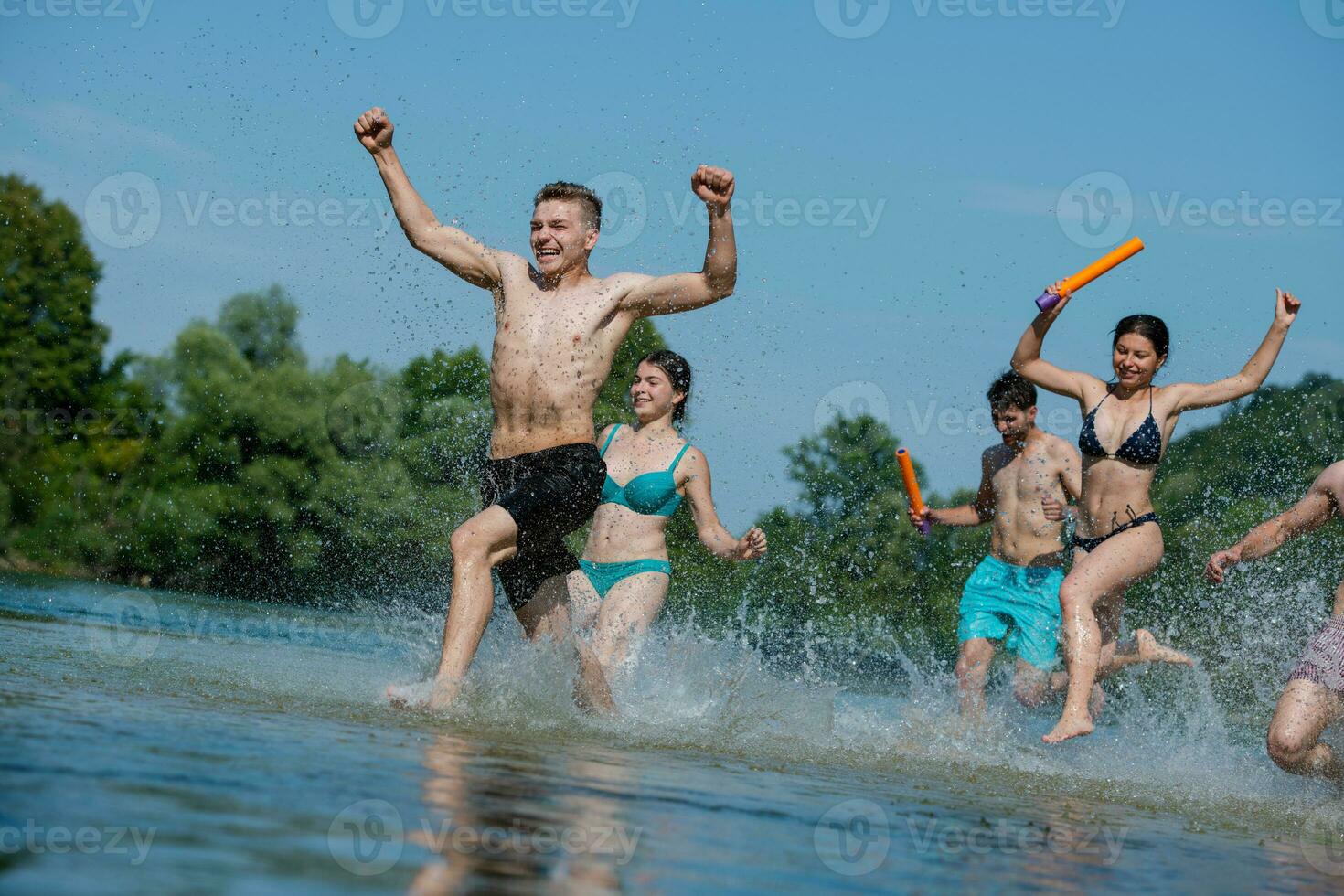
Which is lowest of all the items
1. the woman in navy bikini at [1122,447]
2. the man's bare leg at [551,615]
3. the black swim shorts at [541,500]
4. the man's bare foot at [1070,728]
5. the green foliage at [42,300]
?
the man's bare foot at [1070,728]

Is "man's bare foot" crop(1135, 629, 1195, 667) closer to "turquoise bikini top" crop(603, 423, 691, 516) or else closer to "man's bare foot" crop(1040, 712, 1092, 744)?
"man's bare foot" crop(1040, 712, 1092, 744)

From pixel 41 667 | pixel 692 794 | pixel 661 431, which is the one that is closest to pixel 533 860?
pixel 692 794

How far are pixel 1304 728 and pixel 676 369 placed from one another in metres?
3.45

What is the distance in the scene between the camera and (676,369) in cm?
835

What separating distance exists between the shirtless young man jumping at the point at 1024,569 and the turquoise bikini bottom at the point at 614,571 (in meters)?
2.06

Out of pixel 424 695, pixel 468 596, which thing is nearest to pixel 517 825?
pixel 424 695

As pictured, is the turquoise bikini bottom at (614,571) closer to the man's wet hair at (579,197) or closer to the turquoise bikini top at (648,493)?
the turquoise bikini top at (648,493)

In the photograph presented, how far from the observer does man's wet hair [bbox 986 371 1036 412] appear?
929cm

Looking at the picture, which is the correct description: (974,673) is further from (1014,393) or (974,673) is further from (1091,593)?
(1014,393)

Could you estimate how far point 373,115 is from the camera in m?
7.32

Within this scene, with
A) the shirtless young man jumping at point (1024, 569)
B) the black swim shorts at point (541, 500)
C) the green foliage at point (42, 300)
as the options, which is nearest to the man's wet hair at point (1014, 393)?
the shirtless young man jumping at point (1024, 569)

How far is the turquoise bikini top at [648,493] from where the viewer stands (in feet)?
26.5

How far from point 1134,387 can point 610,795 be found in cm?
498

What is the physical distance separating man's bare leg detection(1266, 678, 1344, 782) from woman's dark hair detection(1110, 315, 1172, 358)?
2.21 meters
